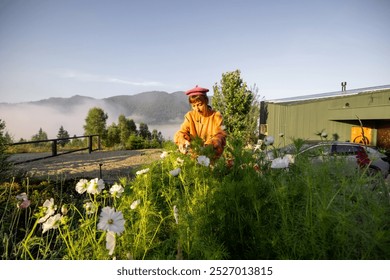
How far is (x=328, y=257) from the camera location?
35.6 inches

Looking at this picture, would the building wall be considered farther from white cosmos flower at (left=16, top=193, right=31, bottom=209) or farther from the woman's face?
white cosmos flower at (left=16, top=193, right=31, bottom=209)

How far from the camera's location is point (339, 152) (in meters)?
1.56

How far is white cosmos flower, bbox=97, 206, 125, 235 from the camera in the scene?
739mm

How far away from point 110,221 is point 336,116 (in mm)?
2331

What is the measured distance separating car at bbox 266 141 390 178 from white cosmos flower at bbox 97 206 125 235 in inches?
29.1

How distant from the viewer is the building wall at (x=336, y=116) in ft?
7.48

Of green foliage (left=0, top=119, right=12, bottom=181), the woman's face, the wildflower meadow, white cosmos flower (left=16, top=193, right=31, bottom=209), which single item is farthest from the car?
green foliage (left=0, top=119, right=12, bottom=181)

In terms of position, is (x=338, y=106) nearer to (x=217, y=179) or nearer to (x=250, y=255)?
(x=217, y=179)

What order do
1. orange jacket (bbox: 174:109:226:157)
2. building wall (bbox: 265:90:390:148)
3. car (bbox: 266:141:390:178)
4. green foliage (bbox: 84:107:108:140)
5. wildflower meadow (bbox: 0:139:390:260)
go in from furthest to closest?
green foliage (bbox: 84:107:108:140)
building wall (bbox: 265:90:390:148)
orange jacket (bbox: 174:109:226:157)
car (bbox: 266:141:390:178)
wildflower meadow (bbox: 0:139:390:260)

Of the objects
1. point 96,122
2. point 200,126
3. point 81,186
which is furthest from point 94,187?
point 96,122

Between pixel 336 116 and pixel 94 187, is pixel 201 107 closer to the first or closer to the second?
pixel 94 187
